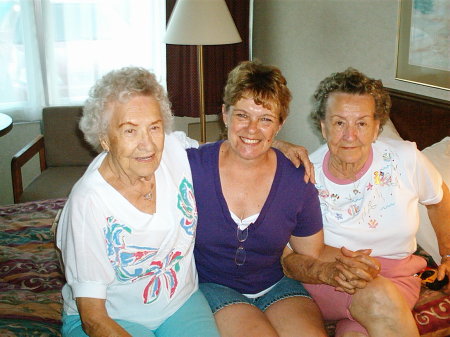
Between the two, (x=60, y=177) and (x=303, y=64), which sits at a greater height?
(x=303, y=64)

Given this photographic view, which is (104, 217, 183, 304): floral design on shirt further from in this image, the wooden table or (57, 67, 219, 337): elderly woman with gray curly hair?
the wooden table

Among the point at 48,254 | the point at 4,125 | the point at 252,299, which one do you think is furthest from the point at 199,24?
the point at 252,299

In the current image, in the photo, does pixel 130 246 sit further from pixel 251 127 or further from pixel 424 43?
pixel 424 43

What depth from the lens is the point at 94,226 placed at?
139cm

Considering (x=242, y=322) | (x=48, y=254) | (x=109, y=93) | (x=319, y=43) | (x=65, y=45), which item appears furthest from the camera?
(x=65, y=45)

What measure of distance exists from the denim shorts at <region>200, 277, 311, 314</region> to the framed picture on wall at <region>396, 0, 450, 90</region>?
1262 millimetres

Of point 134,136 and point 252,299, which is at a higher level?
point 134,136

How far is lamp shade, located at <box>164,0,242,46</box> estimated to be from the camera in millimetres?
3340

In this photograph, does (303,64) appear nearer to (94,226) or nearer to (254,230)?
(254,230)

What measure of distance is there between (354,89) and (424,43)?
960mm

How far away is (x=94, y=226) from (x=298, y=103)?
255cm

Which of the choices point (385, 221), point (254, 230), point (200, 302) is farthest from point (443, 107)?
point (200, 302)

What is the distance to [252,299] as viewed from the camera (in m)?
1.73

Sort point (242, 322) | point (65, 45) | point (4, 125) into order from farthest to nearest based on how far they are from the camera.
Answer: point (65, 45) → point (4, 125) → point (242, 322)
